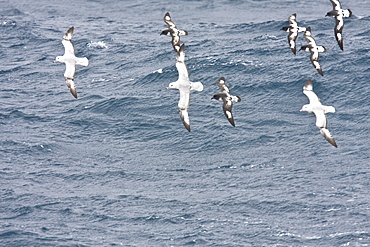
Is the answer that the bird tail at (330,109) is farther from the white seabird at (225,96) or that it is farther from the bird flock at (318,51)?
the white seabird at (225,96)

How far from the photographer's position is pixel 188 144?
158 feet

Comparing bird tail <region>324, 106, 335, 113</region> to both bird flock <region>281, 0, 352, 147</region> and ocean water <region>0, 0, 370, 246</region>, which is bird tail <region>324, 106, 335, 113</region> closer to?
bird flock <region>281, 0, 352, 147</region>

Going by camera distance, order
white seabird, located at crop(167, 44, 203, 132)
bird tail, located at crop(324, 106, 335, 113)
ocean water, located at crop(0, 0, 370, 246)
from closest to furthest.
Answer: bird tail, located at crop(324, 106, 335, 113), white seabird, located at crop(167, 44, 203, 132), ocean water, located at crop(0, 0, 370, 246)

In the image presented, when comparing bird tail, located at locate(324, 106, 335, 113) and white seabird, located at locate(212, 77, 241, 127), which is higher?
white seabird, located at locate(212, 77, 241, 127)

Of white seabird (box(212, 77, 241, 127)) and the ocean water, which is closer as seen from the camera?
white seabird (box(212, 77, 241, 127))

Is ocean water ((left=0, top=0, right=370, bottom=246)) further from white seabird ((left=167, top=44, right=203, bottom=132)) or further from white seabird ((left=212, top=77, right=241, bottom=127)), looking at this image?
white seabird ((left=212, top=77, right=241, bottom=127))

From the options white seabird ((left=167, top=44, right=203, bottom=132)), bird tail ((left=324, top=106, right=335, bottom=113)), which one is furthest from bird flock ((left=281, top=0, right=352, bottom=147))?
white seabird ((left=167, top=44, right=203, bottom=132))

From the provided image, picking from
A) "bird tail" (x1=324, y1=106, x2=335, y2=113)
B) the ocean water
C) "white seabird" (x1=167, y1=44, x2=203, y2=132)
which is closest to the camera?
"bird tail" (x1=324, y1=106, x2=335, y2=113)

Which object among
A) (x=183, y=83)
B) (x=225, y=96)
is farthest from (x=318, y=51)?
(x=183, y=83)

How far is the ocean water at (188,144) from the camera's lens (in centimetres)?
4175

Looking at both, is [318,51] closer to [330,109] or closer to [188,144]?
[330,109]

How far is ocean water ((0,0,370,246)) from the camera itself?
1644 inches

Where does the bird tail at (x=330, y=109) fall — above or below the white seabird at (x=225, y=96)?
below

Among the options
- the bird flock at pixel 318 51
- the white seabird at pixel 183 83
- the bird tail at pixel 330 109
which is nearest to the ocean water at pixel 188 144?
the bird flock at pixel 318 51
